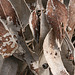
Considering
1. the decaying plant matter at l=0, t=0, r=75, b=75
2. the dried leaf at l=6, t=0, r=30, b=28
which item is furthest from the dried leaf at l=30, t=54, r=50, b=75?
the dried leaf at l=6, t=0, r=30, b=28

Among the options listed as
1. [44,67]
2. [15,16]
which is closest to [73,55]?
[44,67]

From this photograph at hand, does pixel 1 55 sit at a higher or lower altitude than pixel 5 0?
lower

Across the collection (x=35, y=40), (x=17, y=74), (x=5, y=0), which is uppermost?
(x=5, y=0)

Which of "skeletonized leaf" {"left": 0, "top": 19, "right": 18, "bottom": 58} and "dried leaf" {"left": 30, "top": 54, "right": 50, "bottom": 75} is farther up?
"skeletonized leaf" {"left": 0, "top": 19, "right": 18, "bottom": 58}

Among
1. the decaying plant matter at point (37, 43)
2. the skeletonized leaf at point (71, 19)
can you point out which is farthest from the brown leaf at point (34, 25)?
the skeletonized leaf at point (71, 19)

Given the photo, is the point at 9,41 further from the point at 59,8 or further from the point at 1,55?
the point at 59,8

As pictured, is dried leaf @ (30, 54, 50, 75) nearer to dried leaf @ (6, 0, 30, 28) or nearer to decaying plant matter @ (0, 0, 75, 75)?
decaying plant matter @ (0, 0, 75, 75)

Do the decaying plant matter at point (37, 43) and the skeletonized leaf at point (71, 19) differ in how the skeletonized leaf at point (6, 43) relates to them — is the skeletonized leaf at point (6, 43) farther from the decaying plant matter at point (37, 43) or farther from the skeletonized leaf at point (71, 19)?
the skeletonized leaf at point (71, 19)
